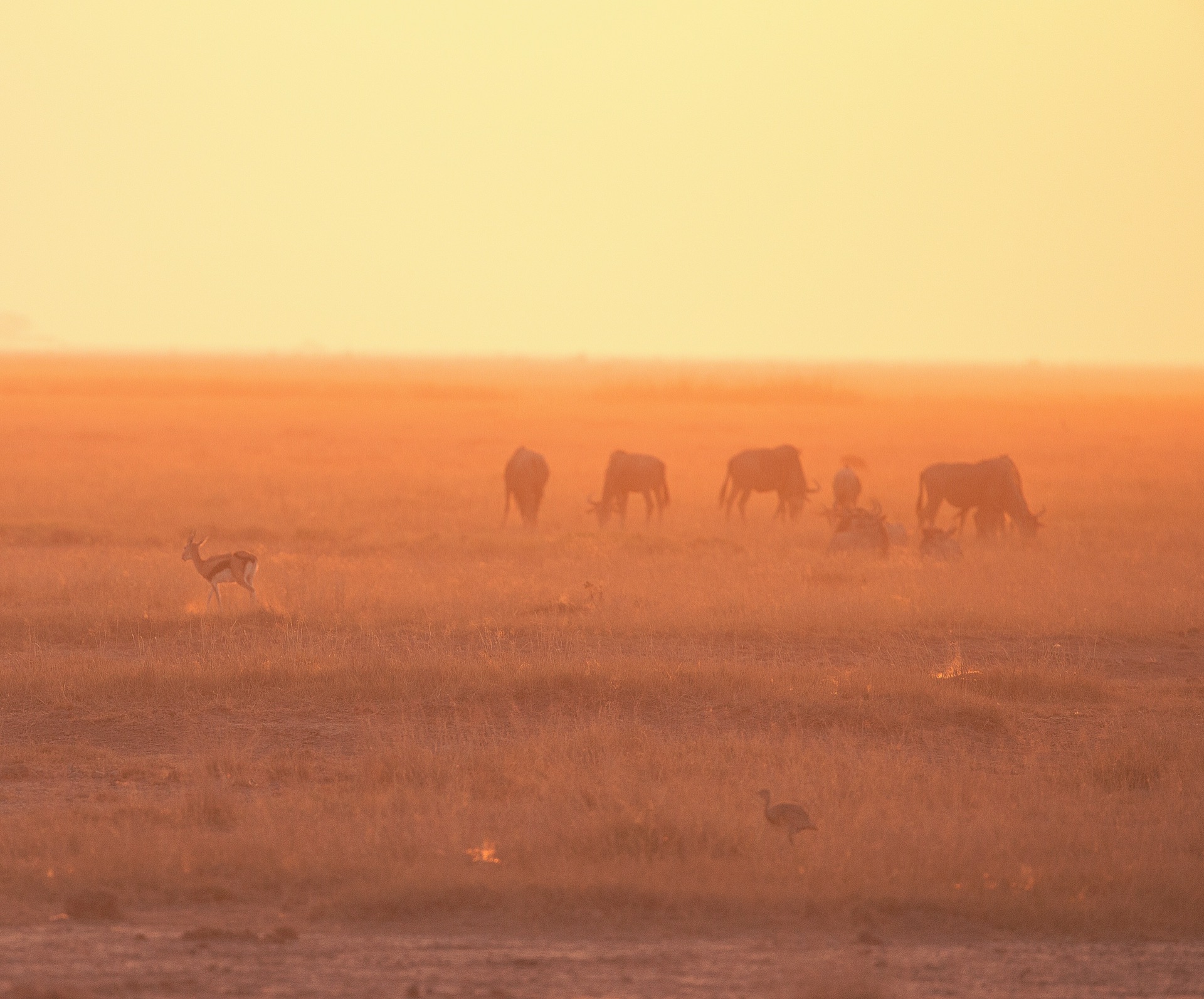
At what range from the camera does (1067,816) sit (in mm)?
8086

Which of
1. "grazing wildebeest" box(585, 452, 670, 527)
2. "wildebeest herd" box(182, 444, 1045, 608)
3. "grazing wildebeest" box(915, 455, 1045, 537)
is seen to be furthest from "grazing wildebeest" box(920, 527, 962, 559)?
"grazing wildebeest" box(585, 452, 670, 527)

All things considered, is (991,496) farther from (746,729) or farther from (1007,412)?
(1007,412)

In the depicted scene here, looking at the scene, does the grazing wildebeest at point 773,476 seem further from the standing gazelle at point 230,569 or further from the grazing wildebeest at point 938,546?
the standing gazelle at point 230,569

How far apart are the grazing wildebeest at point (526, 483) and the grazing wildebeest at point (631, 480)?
1218 mm

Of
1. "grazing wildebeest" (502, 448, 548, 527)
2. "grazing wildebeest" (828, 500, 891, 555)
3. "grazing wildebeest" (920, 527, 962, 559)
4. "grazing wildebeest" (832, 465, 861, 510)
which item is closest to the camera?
"grazing wildebeest" (920, 527, 962, 559)

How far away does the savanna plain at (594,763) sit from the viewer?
20.2 ft

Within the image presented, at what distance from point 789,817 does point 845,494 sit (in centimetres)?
1730

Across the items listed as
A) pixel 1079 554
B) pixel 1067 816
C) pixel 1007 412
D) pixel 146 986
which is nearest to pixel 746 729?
pixel 1067 816

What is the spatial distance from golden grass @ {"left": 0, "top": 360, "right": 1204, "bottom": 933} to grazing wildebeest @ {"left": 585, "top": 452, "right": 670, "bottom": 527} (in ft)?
1.96

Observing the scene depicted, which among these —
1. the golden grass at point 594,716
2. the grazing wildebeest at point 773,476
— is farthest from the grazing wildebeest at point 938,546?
the grazing wildebeest at point 773,476

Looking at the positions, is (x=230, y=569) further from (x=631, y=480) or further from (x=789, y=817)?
(x=631, y=480)

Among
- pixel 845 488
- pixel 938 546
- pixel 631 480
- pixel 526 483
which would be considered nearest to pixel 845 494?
pixel 845 488

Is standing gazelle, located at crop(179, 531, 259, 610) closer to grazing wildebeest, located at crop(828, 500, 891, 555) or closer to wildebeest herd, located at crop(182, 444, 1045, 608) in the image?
wildebeest herd, located at crop(182, 444, 1045, 608)

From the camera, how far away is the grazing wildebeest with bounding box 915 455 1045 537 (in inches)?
861
